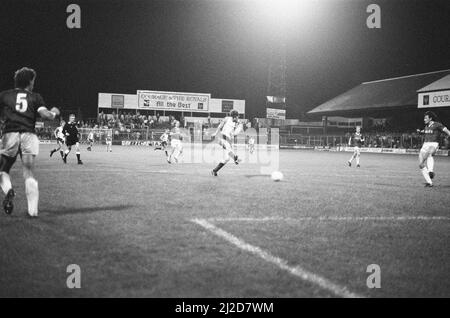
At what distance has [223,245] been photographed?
4785 mm

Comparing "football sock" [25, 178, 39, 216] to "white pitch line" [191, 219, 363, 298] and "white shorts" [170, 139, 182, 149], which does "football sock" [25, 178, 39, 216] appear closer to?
"white pitch line" [191, 219, 363, 298]

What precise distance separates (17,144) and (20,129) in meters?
0.25

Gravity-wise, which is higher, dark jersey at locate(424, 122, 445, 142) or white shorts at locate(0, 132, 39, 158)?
dark jersey at locate(424, 122, 445, 142)

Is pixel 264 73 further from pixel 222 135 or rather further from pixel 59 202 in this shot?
pixel 59 202

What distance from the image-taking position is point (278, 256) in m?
4.39

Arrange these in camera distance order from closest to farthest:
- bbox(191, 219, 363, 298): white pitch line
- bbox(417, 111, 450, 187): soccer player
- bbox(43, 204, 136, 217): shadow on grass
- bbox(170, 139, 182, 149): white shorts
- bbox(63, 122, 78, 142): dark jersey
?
bbox(191, 219, 363, 298): white pitch line, bbox(43, 204, 136, 217): shadow on grass, bbox(417, 111, 450, 187): soccer player, bbox(63, 122, 78, 142): dark jersey, bbox(170, 139, 182, 149): white shorts

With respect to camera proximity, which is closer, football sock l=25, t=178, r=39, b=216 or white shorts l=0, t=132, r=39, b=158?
football sock l=25, t=178, r=39, b=216

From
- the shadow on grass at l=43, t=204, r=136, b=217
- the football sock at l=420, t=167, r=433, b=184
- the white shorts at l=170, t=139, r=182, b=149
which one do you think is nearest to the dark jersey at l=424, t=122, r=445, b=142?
the football sock at l=420, t=167, r=433, b=184

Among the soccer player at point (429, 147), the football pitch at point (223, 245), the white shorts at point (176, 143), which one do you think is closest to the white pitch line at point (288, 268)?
the football pitch at point (223, 245)

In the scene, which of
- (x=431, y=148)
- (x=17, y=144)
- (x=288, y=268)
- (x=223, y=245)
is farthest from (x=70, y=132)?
(x=288, y=268)

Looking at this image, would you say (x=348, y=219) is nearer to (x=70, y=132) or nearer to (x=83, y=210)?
(x=83, y=210)

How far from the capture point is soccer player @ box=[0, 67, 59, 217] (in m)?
6.12

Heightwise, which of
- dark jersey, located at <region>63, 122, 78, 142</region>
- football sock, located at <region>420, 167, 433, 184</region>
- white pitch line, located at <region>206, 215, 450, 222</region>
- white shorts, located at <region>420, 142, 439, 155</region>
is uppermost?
dark jersey, located at <region>63, 122, 78, 142</region>
